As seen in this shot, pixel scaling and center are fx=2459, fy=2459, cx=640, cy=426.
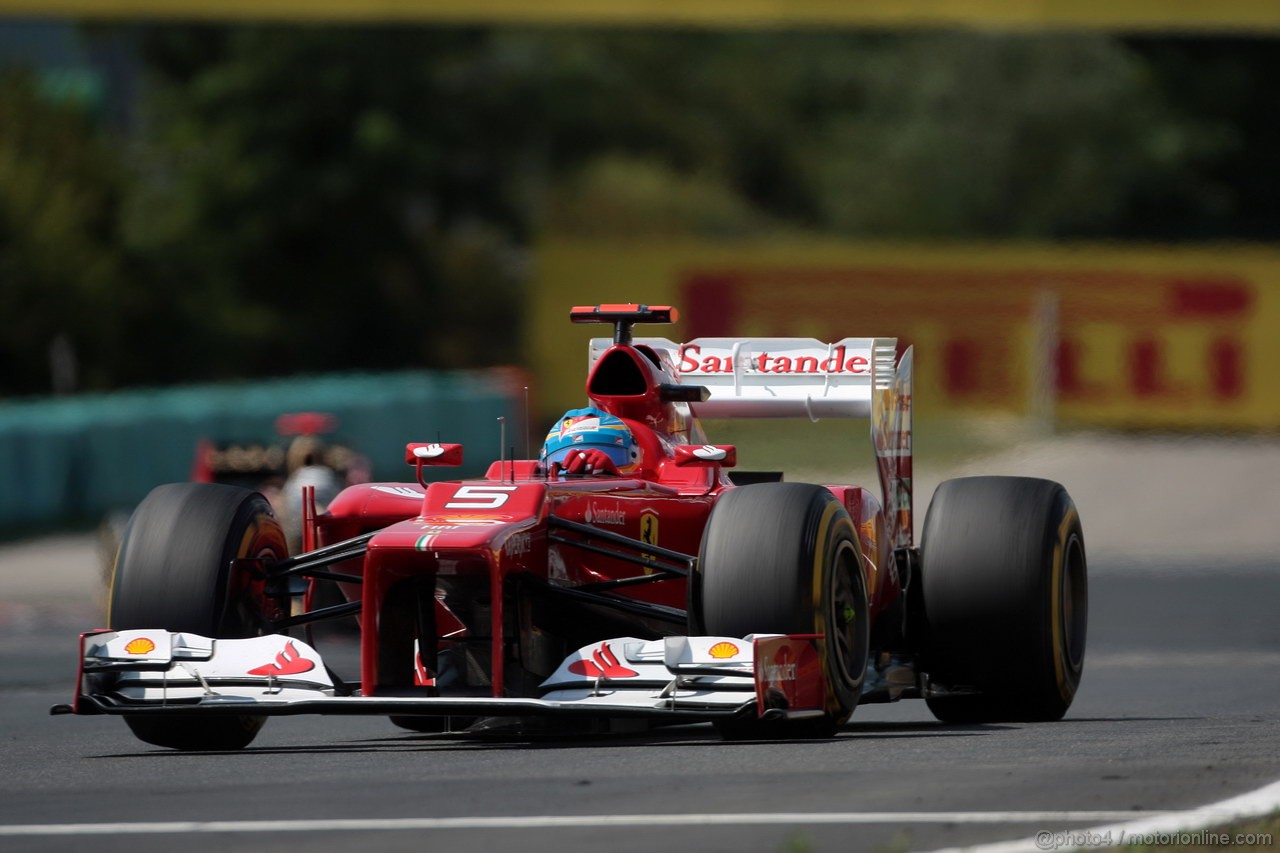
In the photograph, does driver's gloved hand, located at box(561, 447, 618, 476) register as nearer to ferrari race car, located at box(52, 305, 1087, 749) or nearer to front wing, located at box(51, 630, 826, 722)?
ferrari race car, located at box(52, 305, 1087, 749)

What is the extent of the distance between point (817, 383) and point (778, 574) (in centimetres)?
334

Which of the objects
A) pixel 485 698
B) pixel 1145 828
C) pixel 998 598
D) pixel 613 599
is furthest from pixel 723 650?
pixel 1145 828

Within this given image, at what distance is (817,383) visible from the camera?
41.0ft

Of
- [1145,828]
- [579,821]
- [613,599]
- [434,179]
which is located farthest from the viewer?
[434,179]

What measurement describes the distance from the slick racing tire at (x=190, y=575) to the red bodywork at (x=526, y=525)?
0.47m

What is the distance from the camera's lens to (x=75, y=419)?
1192 inches

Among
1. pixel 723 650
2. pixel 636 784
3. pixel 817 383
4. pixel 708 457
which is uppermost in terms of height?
pixel 817 383

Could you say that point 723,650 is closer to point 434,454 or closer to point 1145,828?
point 434,454

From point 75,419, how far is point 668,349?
60.8 ft

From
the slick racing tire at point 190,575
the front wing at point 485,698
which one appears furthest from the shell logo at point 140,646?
the slick racing tire at point 190,575

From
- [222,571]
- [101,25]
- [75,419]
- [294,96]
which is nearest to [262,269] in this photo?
[294,96]

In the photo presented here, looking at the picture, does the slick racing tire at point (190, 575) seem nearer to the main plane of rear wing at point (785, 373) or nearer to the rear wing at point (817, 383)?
the rear wing at point (817, 383)

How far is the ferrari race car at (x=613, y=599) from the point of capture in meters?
9.27

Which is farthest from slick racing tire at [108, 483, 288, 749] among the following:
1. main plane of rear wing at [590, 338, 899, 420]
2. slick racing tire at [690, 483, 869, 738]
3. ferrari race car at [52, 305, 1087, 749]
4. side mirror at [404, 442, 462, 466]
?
main plane of rear wing at [590, 338, 899, 420]
